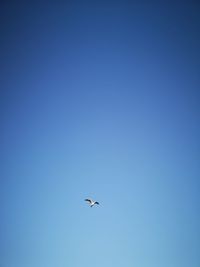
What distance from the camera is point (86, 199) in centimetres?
1234
